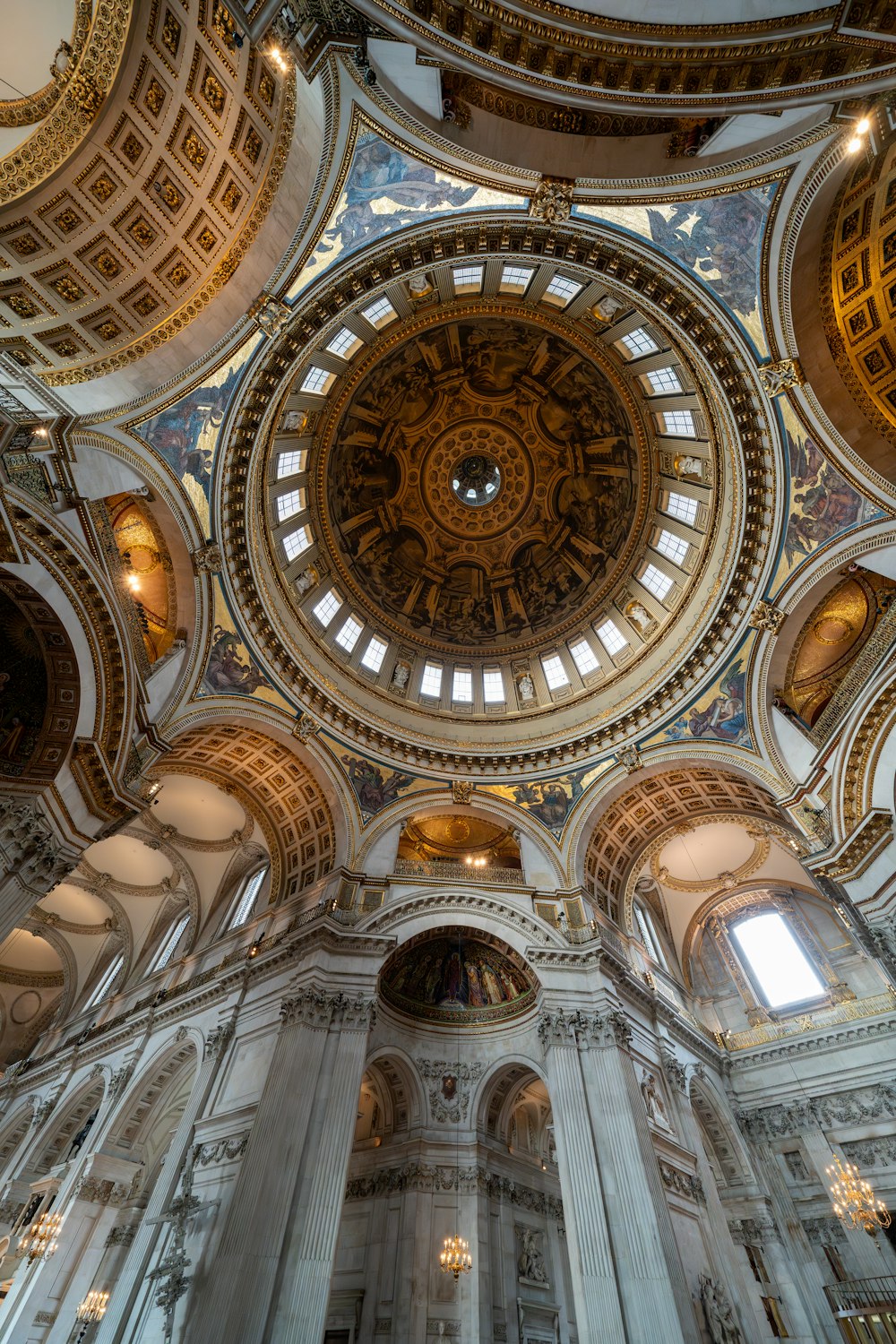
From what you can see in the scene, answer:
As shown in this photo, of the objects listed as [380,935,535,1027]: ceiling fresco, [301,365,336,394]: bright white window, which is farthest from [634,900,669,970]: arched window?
[301,365,336,394]: bright white window

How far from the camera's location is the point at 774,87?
9.04m

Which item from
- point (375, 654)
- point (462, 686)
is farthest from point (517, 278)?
point (462, 686)

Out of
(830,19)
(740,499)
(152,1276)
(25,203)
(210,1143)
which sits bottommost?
(152,1276)

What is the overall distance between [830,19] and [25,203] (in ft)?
43.5

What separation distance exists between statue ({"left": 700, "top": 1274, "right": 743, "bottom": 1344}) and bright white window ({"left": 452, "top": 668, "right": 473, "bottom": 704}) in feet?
58.6

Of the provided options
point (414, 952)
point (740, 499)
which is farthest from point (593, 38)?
point (414, 952)

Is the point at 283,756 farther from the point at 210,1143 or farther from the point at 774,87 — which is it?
the point at 774,87

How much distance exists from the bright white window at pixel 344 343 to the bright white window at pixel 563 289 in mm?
5992

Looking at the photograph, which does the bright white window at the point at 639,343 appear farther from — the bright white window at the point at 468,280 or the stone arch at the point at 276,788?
the stone arch at the point at 276,788

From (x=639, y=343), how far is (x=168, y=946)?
1163 inches

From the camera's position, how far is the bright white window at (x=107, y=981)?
27766 millimetres

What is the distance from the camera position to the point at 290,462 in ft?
67.1

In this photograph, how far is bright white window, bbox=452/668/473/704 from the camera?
2512cm

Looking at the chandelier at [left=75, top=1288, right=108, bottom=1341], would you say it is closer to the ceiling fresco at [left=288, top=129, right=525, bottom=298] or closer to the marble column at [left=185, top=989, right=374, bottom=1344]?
the marble column at [left=185, top=989, right=374, bottom=1344]
